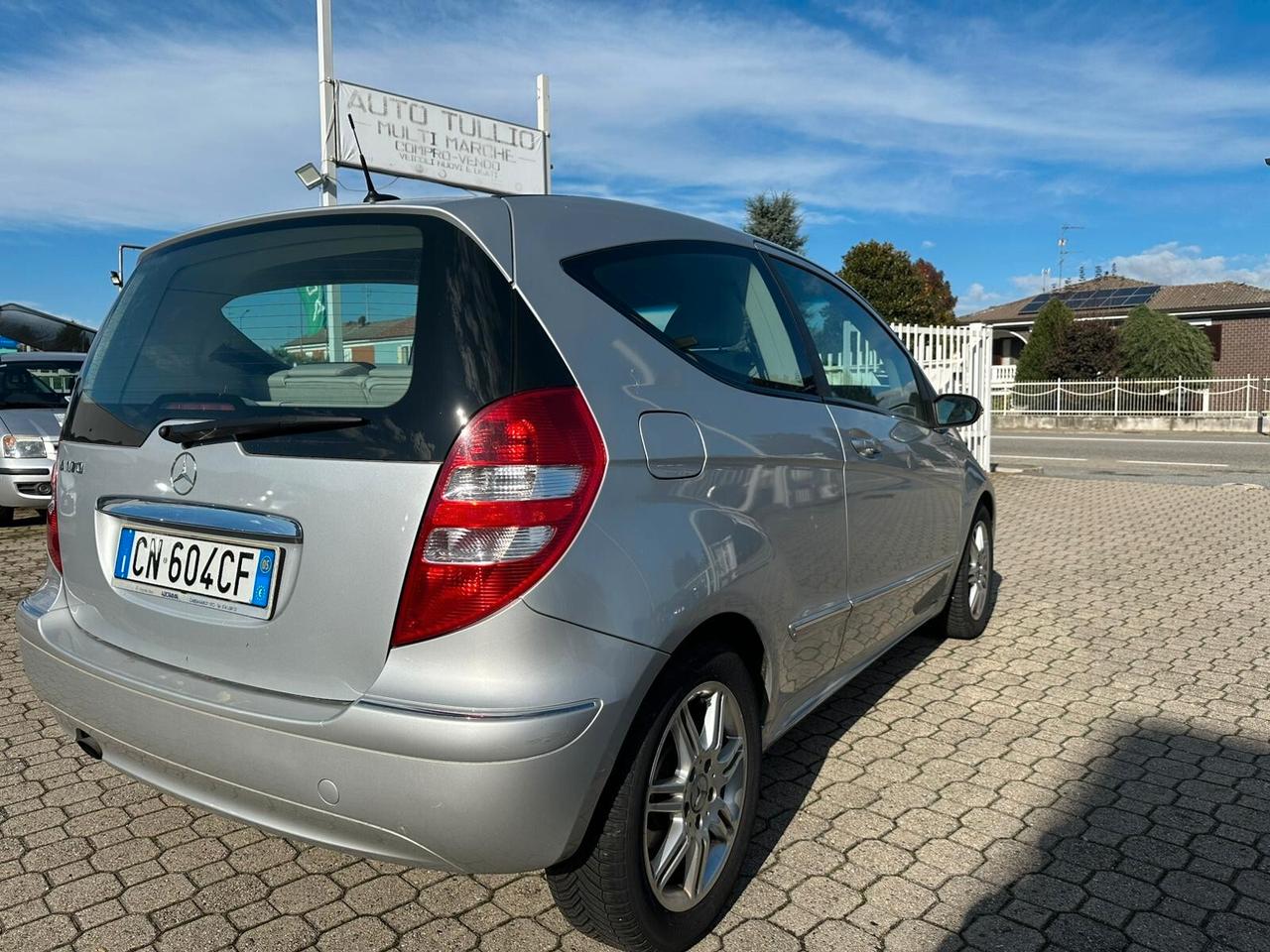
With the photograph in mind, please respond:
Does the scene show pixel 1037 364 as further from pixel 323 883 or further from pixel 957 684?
pixel 323 883

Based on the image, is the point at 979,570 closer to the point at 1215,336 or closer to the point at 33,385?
the point at 33,385

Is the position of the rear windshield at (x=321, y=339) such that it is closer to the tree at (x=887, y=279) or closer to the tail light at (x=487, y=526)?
the tail light at (x=487, y=526)

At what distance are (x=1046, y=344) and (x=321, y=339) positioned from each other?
31.3m

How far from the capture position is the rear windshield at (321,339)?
2.00 m

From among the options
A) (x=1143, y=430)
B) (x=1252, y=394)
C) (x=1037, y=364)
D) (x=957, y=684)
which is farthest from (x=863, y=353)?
(x=1037, y=364)

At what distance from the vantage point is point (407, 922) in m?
2.52

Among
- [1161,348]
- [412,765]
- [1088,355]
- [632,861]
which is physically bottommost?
[632,861]

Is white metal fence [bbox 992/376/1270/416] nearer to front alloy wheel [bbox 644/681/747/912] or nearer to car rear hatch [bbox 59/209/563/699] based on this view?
front alloy wheel [bbox 644/681/747/912]

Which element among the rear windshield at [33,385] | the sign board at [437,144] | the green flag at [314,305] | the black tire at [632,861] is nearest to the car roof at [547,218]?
the green flag at [314,305]

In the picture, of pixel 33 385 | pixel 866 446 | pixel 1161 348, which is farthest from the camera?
pixel 1161 348

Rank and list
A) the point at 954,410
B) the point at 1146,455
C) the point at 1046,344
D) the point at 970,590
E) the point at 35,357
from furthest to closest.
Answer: the point at 1046,344
the point at 1146,455
the point at 35,357
the point at 970,590
the point at 954,410

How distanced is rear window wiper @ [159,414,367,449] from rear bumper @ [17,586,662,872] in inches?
20.4

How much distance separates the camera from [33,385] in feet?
31.2

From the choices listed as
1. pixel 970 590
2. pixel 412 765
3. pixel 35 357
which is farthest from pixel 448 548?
pixel 35 357
